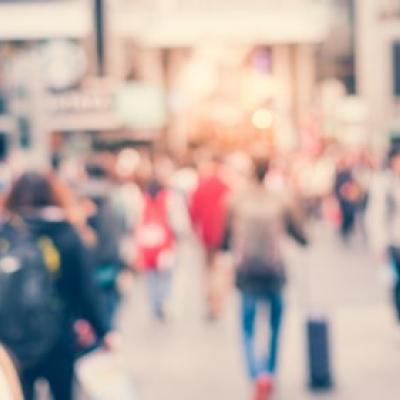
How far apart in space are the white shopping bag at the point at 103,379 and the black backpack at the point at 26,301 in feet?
0.52

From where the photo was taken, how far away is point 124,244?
934 cm

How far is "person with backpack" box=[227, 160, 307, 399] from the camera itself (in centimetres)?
776

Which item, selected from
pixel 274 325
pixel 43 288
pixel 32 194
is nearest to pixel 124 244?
pixel 274 325

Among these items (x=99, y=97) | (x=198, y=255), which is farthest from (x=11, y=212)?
(x=198, y=255)

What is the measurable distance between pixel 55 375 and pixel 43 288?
1.30 feet

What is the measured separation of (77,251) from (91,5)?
27.3m

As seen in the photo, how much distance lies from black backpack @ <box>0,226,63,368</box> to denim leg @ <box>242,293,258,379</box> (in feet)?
9.17

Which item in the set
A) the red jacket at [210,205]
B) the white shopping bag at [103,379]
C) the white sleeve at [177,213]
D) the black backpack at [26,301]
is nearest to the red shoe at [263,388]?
the white shopping bag at [103,379]

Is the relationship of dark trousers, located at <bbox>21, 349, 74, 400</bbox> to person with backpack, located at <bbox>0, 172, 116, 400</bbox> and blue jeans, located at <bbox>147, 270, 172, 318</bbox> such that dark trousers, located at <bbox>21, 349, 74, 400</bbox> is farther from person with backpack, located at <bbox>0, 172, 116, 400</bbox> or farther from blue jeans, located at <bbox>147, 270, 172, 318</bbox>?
blue jeans, located at <bbox>147, 270, 172, 318</bbox>

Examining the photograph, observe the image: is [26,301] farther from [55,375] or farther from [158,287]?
[158,287]

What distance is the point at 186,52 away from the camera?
43.6 m

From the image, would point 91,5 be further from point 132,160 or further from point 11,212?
point 11,212

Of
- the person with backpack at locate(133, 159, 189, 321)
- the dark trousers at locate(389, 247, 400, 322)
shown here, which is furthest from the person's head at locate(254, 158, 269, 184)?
the person with backpack at locate(133, 159, 189, 321)

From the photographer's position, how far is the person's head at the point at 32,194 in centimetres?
552
